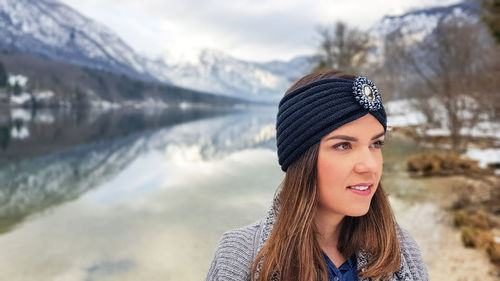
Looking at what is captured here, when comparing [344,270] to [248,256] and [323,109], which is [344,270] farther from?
[323,109]

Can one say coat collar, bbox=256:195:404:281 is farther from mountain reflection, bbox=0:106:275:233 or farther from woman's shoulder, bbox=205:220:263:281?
mountain reflection, bbox=0:106:275:233

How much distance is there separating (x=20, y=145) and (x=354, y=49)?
21939 millimetres

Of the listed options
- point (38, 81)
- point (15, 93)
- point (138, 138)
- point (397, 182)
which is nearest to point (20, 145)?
point (138, 138)

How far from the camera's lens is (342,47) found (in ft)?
75.2

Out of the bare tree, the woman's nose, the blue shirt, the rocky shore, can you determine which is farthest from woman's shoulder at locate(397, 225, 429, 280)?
the bare tree

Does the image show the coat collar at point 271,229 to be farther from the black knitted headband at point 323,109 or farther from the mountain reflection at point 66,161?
the mountain reflection at point 66,161

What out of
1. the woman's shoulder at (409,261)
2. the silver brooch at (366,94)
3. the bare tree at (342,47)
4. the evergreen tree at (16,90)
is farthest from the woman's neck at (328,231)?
the evergreen tree at (16,90)

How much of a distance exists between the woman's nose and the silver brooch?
A: 0.56 ft

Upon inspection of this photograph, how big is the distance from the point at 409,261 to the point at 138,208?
9.32 m

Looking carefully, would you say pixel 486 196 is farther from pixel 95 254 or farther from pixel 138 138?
pixel 138 138

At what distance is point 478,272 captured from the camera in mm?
5562

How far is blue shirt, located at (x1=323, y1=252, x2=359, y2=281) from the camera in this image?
136cm

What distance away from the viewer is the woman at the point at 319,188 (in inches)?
50.0

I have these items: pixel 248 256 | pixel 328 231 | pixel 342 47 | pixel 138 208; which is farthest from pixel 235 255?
pixel 342 47
